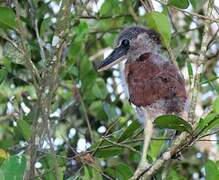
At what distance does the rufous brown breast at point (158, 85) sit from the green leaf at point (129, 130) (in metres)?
0.09

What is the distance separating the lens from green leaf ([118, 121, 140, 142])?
8.31 ft

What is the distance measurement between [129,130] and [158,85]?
19 cm

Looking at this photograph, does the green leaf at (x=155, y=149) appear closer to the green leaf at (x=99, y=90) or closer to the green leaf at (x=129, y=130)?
the green leaf at (x=129, y=130)

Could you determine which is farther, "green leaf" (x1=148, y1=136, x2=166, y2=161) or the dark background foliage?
"green leaf" (x1=148, y1=136, x2=166, y2=161)

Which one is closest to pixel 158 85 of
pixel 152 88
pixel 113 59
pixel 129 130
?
pixel 152 88

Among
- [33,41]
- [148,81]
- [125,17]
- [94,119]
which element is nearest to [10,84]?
[33,41]

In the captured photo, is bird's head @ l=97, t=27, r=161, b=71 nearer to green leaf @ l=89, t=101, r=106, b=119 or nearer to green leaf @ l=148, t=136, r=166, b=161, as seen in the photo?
green leaf @ l=148, t=136, r=166, b=161

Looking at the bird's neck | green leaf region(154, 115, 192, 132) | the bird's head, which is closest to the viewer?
green leaf region(154, 115, 192, 132)

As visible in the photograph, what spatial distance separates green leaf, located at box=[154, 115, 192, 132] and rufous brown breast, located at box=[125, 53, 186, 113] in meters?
0.21

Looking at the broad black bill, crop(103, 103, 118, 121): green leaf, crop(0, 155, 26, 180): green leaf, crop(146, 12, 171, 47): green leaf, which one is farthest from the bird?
crop(103, 103, 118, 121): green leaf

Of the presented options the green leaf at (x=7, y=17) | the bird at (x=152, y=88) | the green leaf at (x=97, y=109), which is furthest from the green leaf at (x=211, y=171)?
the green leaf at (x=97, y=109)

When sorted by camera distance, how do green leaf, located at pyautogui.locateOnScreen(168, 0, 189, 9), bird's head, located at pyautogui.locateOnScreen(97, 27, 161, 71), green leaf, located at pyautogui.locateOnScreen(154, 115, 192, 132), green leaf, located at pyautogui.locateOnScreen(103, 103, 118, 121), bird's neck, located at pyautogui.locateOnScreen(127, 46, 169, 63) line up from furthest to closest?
green leaf, located at pyautogui.locateOnScreen(103, 103, 118, 121)
bird's head, located at pyautogui.locateOnScreen(97, 27, 161, 71)
bird's neck, located at pyautogui.locateOnScreen(127, 46, 169, 63)
green leaf, located at pyautogui.locateOnScreen(168, 0, 189, 9)
green leaf, located at pyautogui.locateOnScreen(154, 115, 192, 132)

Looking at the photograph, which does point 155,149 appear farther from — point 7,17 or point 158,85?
point 7,17

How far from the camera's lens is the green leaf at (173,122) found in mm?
2212
